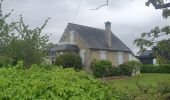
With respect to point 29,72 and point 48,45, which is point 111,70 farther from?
point 29,72

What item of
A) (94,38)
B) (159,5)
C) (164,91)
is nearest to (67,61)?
(94,38)

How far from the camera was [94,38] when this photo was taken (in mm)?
54500

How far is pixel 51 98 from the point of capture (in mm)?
6387

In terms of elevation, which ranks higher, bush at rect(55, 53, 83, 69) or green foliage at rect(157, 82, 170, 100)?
bush at rect(55, 53, 83, 69)

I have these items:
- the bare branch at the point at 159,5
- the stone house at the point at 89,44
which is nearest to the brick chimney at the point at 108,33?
the stone house at the point at 89,44

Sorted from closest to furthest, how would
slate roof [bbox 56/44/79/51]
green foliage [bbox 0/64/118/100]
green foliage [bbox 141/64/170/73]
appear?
green foliage [bbox 0/64/118/100] → slate roof [bbox 56/44/79/51] → green foliage [bbox 141/64/170/73]

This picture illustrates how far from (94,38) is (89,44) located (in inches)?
114

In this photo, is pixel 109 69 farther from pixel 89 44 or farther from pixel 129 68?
pixel 89 44

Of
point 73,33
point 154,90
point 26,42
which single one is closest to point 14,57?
point 26,42

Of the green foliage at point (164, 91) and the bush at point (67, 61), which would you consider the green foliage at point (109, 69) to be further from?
the green foliage at point (164, 91)

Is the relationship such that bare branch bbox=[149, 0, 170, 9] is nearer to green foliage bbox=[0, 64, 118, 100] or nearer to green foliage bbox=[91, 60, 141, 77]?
green foliage bbox=[0, 64, 118, 100]

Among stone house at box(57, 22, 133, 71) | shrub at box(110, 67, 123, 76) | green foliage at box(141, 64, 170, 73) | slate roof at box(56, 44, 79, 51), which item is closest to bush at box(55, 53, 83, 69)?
shrub at box(110, 67, 123, 76)

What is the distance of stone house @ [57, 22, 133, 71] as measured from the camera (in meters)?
52.2

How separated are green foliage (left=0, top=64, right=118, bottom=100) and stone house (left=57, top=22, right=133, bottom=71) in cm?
4281
